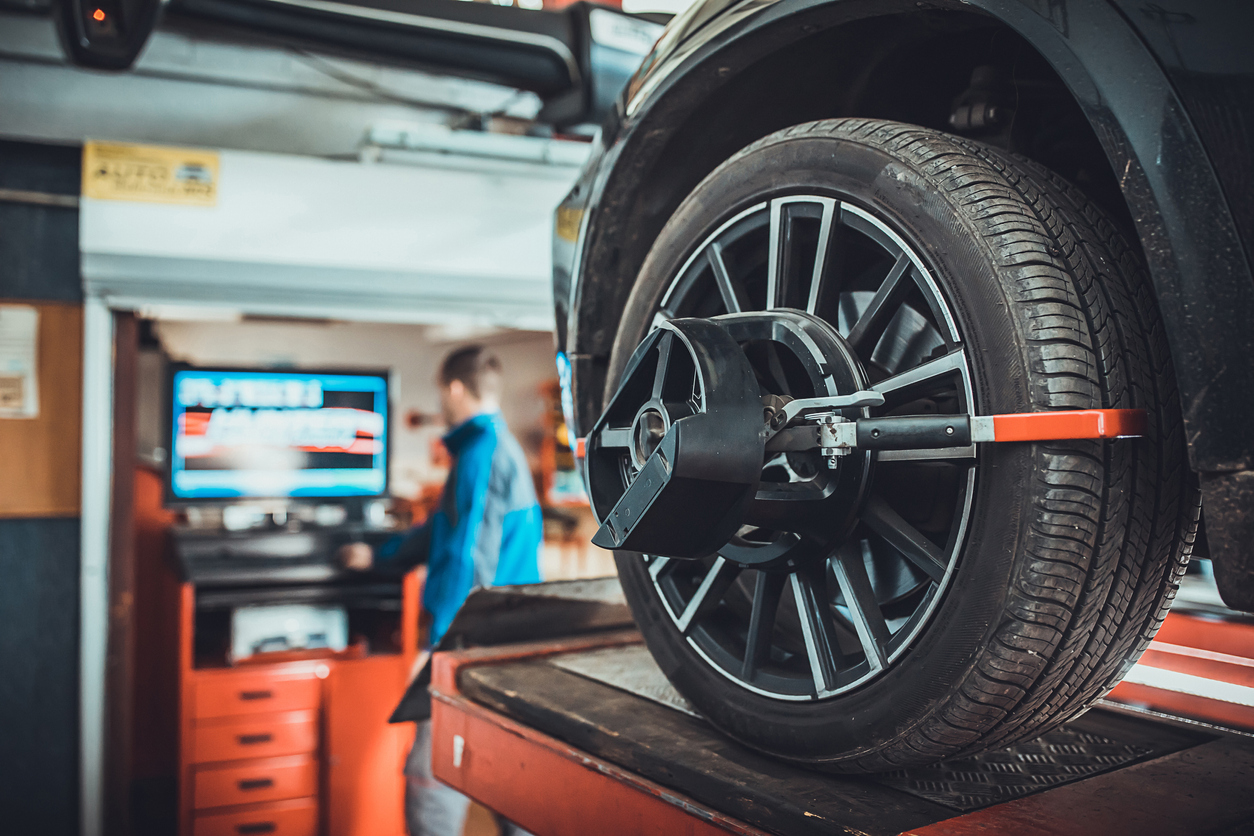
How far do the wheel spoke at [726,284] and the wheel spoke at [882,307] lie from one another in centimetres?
15

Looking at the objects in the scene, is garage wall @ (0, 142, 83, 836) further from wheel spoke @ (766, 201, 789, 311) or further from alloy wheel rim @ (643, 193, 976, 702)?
wheel spoke @ (766, 201, 789, 311)

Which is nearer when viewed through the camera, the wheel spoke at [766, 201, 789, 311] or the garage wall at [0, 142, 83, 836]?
the wheel spoke at [766, 201, 789, 311]

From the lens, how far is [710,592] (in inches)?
42.5

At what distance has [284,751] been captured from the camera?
3553mm

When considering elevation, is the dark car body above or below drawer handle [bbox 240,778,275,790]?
above

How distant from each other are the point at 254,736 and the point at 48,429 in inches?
53.9

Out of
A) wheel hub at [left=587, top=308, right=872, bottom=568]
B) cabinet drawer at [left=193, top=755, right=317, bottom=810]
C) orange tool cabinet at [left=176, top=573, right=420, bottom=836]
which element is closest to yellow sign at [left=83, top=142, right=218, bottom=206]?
orange tool cabinet at [left=176, top=573, right=420, bottom=836]

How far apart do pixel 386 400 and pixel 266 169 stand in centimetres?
125

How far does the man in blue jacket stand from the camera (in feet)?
10.2

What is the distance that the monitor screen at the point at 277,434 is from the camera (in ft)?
12.8

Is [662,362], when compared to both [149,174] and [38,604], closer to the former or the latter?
[149,174]

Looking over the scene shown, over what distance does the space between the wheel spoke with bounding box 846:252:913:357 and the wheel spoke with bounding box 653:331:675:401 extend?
0.62 ft

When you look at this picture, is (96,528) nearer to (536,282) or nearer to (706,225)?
(536,282)

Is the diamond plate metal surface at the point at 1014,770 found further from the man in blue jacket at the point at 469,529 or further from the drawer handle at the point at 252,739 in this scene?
the drawer handle at the point at 252,739
